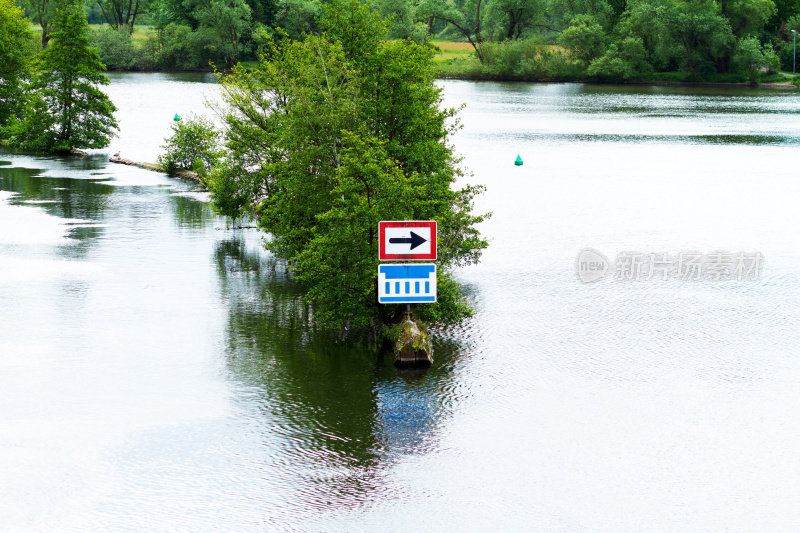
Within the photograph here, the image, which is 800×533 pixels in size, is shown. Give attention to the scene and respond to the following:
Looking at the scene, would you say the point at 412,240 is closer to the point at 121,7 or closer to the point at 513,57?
the point at 513,57

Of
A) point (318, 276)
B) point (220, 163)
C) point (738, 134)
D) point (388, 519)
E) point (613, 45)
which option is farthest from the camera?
point (613, 45)

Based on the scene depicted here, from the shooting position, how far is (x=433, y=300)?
25.5 m

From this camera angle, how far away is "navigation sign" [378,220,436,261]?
2536 cm

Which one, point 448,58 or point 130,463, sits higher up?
point 448,58

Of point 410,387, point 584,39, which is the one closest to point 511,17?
point 584,39

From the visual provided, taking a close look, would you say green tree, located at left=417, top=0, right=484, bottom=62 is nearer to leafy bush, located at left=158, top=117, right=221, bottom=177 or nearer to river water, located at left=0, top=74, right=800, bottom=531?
leafy bush, located at left=158, top=117, right=221, bottom=177

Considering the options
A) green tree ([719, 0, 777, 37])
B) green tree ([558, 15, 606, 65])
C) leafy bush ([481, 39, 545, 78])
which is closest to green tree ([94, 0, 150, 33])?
leafy bush ([481, 39, 545, 78])

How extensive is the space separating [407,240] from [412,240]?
13cm

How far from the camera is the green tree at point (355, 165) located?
2734 cm

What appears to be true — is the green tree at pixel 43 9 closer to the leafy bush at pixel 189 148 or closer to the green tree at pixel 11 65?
the green tree at pixel 11 65

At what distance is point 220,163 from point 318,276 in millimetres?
16894

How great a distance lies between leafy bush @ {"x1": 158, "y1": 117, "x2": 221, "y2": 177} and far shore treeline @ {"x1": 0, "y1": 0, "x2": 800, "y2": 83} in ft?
234

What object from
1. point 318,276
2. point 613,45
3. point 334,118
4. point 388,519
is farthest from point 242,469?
point 613,45

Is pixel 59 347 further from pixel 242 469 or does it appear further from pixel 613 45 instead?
pixel 613 45
